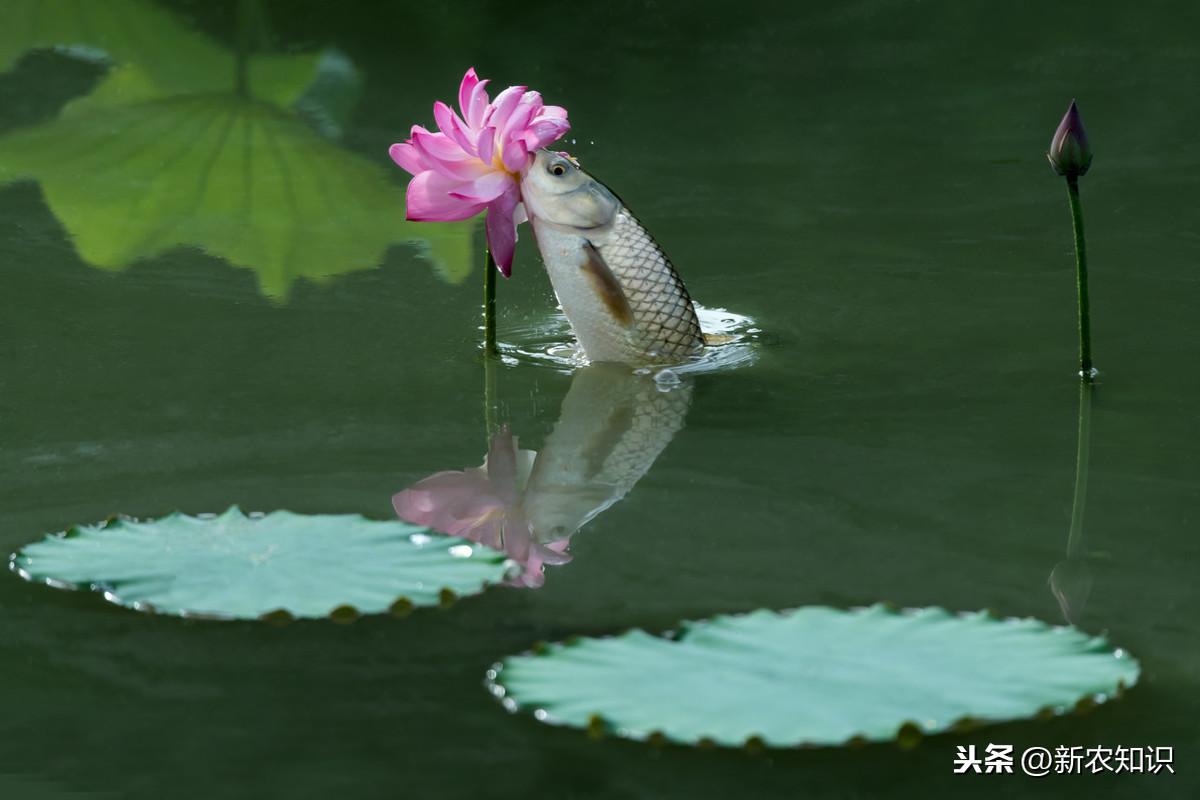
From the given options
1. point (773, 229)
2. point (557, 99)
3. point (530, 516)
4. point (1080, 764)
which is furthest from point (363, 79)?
point (1080, 764)

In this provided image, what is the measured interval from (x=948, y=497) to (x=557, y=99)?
8.63 ft

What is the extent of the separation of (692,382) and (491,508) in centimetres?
60

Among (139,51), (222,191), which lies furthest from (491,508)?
(139,51)

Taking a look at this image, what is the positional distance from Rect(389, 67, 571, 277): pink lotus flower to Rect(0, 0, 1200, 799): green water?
0.84 feet

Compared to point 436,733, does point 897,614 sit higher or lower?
higher

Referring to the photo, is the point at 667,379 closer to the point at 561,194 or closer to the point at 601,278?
the point at 601,278

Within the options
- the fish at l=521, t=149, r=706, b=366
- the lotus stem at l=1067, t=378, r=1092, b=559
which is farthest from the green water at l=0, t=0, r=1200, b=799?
the fish at l=521, t=149, r=706, b=366

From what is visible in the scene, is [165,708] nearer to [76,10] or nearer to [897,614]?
[897,614]

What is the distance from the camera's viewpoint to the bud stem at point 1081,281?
6.81 feet

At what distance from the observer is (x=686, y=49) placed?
15.7 feet

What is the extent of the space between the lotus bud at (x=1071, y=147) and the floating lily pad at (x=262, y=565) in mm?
983

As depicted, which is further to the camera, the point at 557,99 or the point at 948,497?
the point at 557,99

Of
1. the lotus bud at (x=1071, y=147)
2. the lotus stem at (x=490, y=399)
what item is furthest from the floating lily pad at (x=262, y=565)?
the lotus bud at (x=1071, y=147)

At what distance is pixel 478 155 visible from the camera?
218 centimetres
